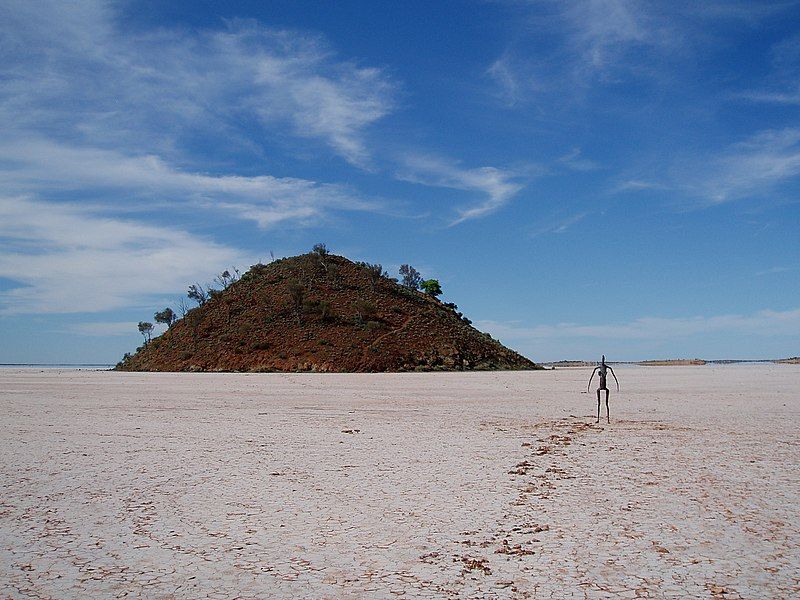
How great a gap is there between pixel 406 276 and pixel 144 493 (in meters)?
91.7

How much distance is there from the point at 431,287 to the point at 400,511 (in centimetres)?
9555

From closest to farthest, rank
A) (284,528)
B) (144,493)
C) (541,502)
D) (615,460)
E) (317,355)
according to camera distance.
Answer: (284,528)
(541,502)
(144,493)
(615,460)
(317,355)

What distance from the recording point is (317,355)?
67.5 metres

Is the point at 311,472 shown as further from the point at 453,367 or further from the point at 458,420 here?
the point at 453,367

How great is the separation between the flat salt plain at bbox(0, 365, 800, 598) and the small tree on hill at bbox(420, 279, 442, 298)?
3391 inches

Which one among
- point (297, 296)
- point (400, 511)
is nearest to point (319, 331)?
point (297, 296)

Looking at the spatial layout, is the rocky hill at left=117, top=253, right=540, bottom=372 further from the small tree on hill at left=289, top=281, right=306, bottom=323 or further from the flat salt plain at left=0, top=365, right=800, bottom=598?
the flat salt plain at left=0, top=365, right=800, bottom=598

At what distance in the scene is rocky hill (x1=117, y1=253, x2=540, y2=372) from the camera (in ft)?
223

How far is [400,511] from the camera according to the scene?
27.9 feet

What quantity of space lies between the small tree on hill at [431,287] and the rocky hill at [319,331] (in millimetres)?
10405

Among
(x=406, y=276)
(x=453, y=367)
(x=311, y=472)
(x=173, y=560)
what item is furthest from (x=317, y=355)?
(x=173, y=560)

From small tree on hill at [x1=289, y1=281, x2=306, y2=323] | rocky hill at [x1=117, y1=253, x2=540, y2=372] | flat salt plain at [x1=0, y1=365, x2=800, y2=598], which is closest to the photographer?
flat salt plain at [x1=0, y1=365, x2=800, y2=598]

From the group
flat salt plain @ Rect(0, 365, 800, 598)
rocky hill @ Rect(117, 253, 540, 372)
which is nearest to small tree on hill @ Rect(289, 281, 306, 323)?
rocky hill @ Rect(117, 253, 540, 372)

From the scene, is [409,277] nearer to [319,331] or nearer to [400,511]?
[319,331]
